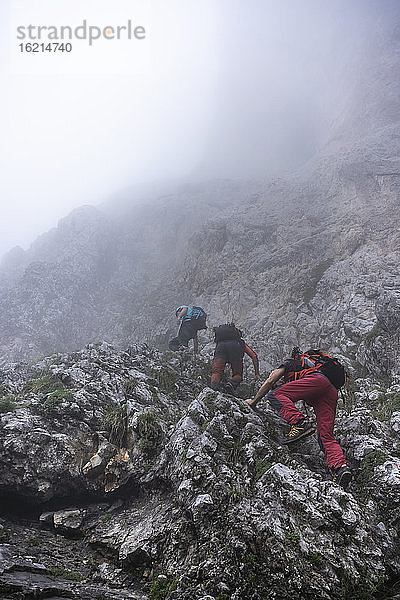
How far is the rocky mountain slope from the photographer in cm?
470

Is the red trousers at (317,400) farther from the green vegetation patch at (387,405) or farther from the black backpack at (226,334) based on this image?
the black backpack at (226,334)

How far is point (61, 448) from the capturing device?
7621 mm

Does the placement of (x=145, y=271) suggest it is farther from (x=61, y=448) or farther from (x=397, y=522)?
(x=397, y=522)

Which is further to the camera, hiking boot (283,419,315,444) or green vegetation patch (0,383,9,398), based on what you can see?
green vegetation patch (0,383,9,398)

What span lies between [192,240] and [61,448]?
25414 mm

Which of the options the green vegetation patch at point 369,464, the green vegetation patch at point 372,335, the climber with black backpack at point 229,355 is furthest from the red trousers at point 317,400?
the green vegetation patch at point 372,335

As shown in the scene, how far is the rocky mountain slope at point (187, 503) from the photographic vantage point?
185 inches

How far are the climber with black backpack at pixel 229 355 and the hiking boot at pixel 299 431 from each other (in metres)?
3.34

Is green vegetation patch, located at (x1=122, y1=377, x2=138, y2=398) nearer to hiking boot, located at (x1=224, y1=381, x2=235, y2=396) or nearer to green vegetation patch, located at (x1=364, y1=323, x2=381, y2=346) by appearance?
hiking boot, located at (x1=224, y1=381, x2=235, y2=396)

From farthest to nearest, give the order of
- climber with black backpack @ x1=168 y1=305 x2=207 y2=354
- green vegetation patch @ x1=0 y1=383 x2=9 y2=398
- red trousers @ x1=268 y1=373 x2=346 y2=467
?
climber with black backpack @ x1=168 y1=305 x2=207 y2=354
green vegetation patch @ x1=0 y1=383 x2=9 y2=398
red trousers @ x1=268 y1=373 x2=346 y2=467

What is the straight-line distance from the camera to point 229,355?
10.8 metres

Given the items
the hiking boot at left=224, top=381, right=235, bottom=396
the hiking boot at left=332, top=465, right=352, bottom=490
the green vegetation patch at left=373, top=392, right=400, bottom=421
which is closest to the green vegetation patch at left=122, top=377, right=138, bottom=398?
the hiking boot at left=224, top=381, right=235, bottom=396

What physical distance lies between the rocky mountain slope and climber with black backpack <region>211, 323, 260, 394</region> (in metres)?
1.94

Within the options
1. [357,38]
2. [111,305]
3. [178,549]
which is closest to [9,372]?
[178,549]
